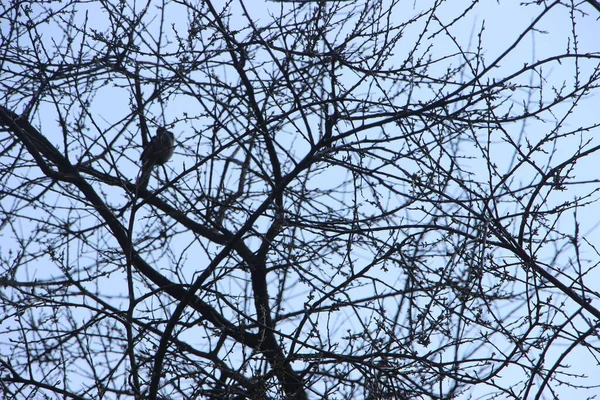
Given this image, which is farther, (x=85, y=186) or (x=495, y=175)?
(x=85, y=186)

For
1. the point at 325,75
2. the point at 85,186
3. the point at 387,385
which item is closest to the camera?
the point at 387,385

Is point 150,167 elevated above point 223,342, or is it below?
above

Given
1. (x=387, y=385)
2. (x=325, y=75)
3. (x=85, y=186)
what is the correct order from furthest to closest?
(x=85, y=186)
(x=325, y=75)
(x=387, y=385)

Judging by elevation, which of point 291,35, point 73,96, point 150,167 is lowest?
point 150,167

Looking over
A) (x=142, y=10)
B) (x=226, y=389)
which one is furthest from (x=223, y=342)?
Result: (x=142, y=10)

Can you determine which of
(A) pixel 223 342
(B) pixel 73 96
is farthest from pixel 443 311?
(B) pixel 73 96

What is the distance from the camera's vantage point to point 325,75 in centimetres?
386

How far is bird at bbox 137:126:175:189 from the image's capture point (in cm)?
400

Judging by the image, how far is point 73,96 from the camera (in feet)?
13.7

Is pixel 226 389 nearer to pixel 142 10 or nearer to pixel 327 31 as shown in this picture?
pixel 327 31

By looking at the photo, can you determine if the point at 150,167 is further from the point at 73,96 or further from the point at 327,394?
the point at 327,394

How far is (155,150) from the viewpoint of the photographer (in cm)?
423

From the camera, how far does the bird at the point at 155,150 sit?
13.1ft

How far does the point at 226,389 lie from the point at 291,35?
203 centimetres
